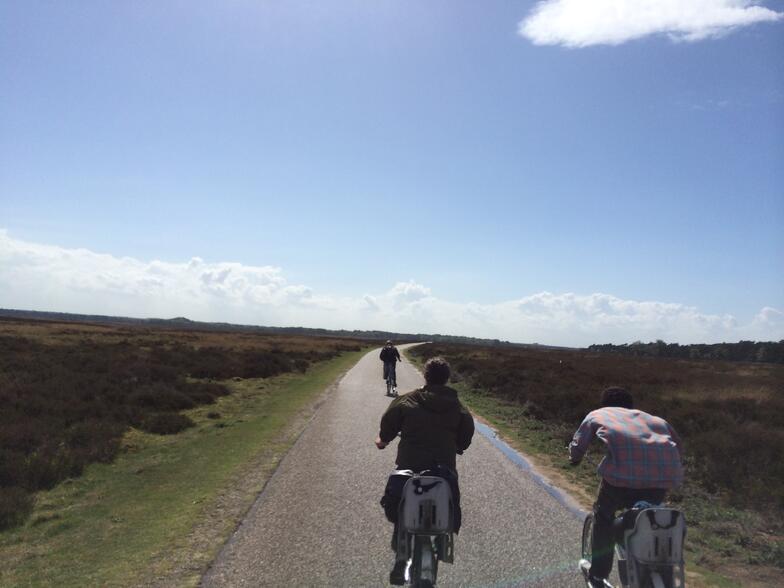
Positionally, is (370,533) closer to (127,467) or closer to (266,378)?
(127,467)

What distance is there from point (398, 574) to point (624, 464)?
1.94 m

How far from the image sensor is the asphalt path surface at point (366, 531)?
4613 mm

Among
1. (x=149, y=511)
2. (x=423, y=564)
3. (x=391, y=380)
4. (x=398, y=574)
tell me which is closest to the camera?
(x=423, y=564)

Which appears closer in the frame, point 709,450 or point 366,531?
point 366,531

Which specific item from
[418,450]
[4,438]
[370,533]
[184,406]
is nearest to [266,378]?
[184,406]

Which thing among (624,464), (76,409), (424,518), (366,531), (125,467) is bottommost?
(125,467)

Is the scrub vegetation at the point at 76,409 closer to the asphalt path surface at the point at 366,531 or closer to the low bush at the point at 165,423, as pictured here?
the low bush at the point at 165,423

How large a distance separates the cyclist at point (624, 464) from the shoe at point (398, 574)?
A: 1.54 metres

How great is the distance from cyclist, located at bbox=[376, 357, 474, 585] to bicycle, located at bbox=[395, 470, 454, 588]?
0.61 ft

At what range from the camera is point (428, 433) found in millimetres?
4219

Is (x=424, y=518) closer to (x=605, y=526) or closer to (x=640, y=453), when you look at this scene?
(x=605, y=526)

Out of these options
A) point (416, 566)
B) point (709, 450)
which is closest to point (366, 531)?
point (416, 566)

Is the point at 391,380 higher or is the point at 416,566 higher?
the point at 416,566

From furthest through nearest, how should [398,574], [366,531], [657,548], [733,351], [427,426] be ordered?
[733,351], [366,531], [427,426], [398,574], [657,548]
